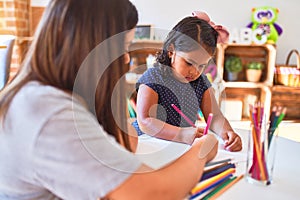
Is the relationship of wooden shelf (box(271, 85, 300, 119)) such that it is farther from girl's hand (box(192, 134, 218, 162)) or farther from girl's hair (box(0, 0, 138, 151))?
girl's hair (box(0, 0, 138, 151))

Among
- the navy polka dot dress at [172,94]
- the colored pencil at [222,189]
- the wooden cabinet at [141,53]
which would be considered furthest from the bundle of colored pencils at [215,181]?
the wooden cabinet at [141,53]

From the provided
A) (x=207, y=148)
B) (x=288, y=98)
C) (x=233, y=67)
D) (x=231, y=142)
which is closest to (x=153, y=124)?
(x=231, y=142)

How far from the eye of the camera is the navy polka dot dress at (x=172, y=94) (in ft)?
4.01

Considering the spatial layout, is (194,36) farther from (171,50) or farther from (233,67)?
(233,67)

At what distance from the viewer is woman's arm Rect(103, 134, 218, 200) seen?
1.55 ft

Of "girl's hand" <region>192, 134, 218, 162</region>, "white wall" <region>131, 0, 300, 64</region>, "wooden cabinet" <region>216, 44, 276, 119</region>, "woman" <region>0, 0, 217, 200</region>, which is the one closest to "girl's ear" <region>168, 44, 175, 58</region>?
"girl's hand" <region>192, 134, 218, 162</region>

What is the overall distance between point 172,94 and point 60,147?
825 mm

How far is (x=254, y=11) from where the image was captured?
293cm

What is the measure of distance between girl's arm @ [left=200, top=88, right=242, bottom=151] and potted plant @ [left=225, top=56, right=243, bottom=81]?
172cm

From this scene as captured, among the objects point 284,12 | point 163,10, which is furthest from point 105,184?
point 284,12

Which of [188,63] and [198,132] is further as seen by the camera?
[188,63]

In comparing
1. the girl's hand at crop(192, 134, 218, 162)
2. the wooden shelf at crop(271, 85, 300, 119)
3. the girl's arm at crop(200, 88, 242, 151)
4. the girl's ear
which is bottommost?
the wooden shelf at crop(271, 85, 300, 119)

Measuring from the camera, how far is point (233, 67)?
2951 millimetres

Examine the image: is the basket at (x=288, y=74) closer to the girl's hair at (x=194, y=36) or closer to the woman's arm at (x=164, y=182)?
the girl's hair at (x=194, y=36)
